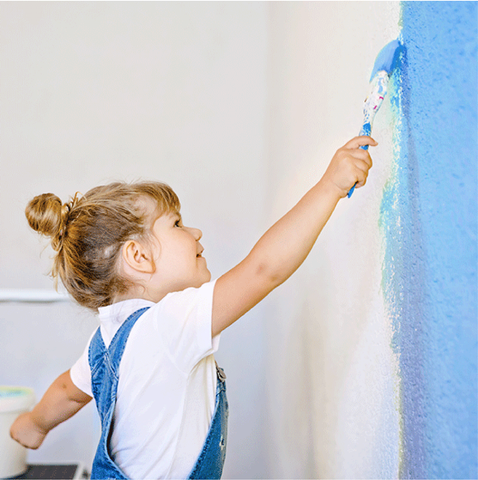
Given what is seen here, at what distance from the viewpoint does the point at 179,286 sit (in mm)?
810

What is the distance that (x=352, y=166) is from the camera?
1.77 feet

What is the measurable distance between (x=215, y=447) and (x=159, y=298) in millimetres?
243

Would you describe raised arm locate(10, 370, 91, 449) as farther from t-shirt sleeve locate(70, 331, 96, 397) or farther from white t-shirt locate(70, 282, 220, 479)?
white t-shirt locate(70, 282, 220, 479)

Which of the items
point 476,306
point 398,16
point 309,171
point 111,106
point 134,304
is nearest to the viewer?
point 476,306

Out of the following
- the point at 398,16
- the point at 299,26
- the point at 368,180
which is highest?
the point at 299,26

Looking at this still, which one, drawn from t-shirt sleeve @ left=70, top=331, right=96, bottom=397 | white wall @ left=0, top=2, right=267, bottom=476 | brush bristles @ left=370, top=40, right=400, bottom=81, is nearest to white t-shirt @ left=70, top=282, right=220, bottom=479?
t-shirt sleeve @ left=70, top=331, right=96, bottom=397

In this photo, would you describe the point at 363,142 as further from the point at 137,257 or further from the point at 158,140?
the point at 158,140

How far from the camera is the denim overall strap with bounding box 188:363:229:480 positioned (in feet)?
2.38

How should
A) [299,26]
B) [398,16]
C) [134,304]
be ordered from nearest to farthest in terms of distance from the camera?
1. [398,16]
2. [134,304]
3. [299,26]

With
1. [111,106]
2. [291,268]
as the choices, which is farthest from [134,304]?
[111,106]

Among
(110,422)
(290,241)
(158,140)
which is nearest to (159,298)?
(110,422)

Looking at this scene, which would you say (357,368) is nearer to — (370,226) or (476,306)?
(370,226)

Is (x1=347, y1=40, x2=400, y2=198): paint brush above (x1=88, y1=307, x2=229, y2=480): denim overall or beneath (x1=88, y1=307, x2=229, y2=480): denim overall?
above

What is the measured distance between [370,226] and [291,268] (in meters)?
0.11
